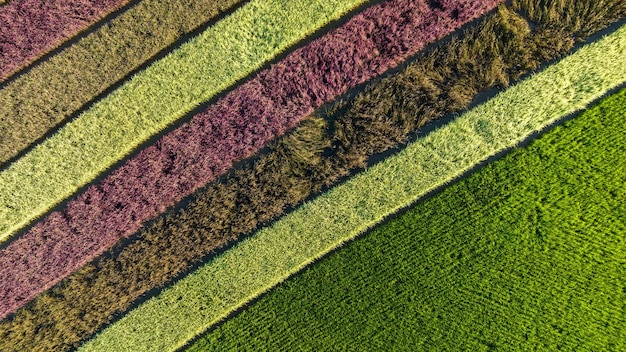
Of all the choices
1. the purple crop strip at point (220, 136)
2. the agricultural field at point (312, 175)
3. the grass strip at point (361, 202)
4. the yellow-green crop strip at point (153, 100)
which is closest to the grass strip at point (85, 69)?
the agricultural field at point (312, 175)

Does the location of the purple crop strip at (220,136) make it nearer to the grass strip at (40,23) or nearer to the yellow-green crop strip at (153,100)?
the yellow-green crop strip at (153,100)

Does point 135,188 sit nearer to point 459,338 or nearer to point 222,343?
point 222,343

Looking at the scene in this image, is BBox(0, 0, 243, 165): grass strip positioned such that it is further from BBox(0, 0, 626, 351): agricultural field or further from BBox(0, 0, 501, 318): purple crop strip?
BBox(0, 0, 501, 318): purple crop strip

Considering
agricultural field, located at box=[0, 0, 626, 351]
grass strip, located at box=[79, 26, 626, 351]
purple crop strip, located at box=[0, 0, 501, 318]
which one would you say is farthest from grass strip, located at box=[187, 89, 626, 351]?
purple crop strip, located at box=[0, 0, 501, 318]

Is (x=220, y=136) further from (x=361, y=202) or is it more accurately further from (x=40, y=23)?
(x=40, y=23)

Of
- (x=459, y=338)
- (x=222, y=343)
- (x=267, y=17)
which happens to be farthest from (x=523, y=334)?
(x=267, y=17)

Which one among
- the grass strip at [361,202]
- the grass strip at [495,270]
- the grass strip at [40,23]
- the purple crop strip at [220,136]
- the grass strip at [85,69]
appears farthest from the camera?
the grass strip at [40,23]

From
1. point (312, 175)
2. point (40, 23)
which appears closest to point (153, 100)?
point (40, 23)
